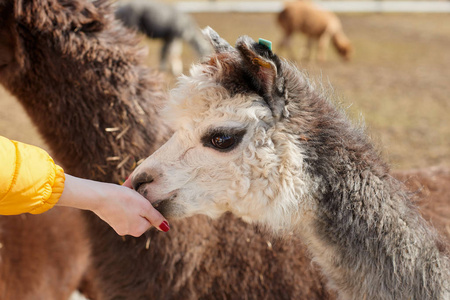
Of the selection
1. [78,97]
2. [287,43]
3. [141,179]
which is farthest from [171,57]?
[141,179]

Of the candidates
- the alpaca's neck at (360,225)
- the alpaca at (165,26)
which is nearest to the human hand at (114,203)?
the alpaca's neck at (360,225)

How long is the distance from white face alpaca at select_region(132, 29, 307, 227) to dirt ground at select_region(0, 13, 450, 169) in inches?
18.8

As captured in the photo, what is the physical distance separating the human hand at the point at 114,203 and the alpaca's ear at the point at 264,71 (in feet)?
1.92

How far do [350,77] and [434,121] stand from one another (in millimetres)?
3463

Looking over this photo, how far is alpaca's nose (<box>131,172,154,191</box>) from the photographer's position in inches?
71.5

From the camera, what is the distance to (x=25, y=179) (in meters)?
1.46

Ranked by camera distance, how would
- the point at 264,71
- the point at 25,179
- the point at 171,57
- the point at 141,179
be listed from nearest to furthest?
the point at 25,179, the point at 264,71, the point at 141,179, the point at 171,57

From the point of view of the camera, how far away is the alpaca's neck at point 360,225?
5.72 feet

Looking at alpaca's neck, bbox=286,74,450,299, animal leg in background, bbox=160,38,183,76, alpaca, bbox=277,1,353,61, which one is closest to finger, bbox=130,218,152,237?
alpaca's neck, bbox=286,74,450,299

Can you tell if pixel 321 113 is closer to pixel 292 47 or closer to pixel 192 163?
pixel 192 163

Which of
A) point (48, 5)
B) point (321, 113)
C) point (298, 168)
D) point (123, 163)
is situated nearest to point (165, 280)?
point (123, 163)

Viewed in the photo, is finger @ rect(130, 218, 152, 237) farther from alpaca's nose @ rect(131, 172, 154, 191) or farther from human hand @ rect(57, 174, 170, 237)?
alpaca's nose @ rect(131, 172, 154, 191)

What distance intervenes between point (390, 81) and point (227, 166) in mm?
9007

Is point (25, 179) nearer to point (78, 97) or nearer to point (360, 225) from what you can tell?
point (78, 97)
